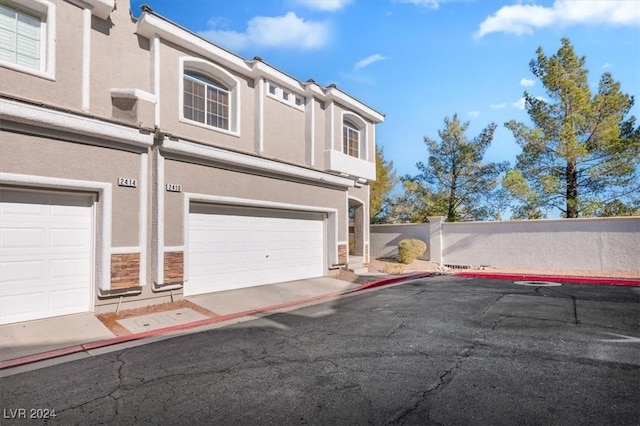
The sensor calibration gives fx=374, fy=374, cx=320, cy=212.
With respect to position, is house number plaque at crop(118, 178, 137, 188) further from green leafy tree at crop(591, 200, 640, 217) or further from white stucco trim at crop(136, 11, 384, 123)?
green leafy tree at crop(591, 200, 640, 217)

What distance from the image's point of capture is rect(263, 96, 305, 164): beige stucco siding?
45.9 feet

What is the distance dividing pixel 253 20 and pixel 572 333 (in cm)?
1187

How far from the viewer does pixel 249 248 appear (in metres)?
11.2

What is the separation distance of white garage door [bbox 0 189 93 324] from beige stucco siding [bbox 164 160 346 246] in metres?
1.75

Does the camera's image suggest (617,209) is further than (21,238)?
Yes

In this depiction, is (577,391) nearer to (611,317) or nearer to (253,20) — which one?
(611,317)

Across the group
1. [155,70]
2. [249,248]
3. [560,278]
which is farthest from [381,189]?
[155,70]

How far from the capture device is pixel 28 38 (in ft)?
27.3

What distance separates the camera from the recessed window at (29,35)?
318 inches

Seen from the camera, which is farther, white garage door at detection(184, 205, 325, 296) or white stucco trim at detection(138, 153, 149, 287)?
white garage door at detection(184, 205, 325, 296)

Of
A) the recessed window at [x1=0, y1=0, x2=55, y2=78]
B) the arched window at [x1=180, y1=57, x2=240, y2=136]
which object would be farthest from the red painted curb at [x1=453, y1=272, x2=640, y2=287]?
the recessed window at [x1=0, y1=0, x2=55, y2=78]

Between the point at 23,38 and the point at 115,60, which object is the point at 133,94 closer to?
the point at 115,60

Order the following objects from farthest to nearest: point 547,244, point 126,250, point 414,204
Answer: point 414,204 → point 547,244 → point 126,250

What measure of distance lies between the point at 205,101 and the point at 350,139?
821 centimetres
